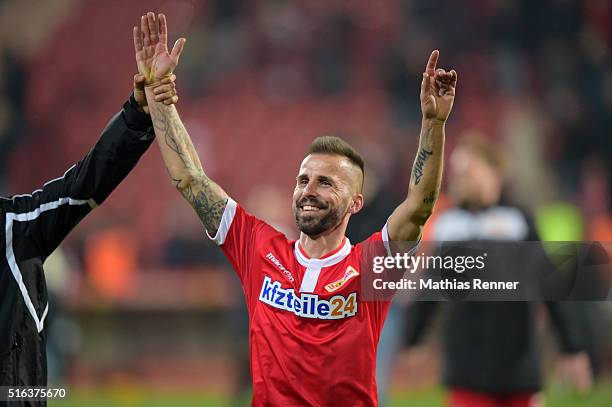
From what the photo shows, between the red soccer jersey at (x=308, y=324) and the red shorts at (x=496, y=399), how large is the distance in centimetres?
221

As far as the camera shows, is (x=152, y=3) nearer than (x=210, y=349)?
No

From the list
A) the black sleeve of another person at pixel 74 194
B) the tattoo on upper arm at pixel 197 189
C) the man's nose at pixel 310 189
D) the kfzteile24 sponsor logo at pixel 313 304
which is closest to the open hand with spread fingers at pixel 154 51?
the tattoo on upper arm at pixel 197 189

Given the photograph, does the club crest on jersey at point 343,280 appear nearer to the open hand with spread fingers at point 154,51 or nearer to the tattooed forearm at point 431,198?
the tattooed forearm at point 431,198

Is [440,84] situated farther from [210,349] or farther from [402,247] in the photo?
[210,349]

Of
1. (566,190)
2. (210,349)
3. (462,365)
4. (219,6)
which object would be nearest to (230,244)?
(462,365)

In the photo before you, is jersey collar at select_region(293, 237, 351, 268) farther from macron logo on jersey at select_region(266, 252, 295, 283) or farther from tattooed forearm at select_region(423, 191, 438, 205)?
tattooed forearm at select_region(423, 191, 438, 205)

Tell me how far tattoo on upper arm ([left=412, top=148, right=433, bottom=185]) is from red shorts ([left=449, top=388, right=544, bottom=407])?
2.54 m

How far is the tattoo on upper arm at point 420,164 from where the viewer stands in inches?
153

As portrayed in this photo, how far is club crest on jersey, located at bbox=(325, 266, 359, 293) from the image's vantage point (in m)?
3.97

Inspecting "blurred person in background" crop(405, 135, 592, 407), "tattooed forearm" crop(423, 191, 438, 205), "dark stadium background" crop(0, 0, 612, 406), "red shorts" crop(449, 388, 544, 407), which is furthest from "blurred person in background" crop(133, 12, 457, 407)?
"dark stadium background" crop(0, 0, 612, 406)

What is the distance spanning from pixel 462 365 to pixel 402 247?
2.43 m

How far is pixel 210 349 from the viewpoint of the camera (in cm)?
1309

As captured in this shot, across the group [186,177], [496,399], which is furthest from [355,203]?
[496,399]

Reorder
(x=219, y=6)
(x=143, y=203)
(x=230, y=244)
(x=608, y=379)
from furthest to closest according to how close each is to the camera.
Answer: (x=219, y=6)
(x=143, y=203)
(x=608, y=379)
(x=230, y=244)
